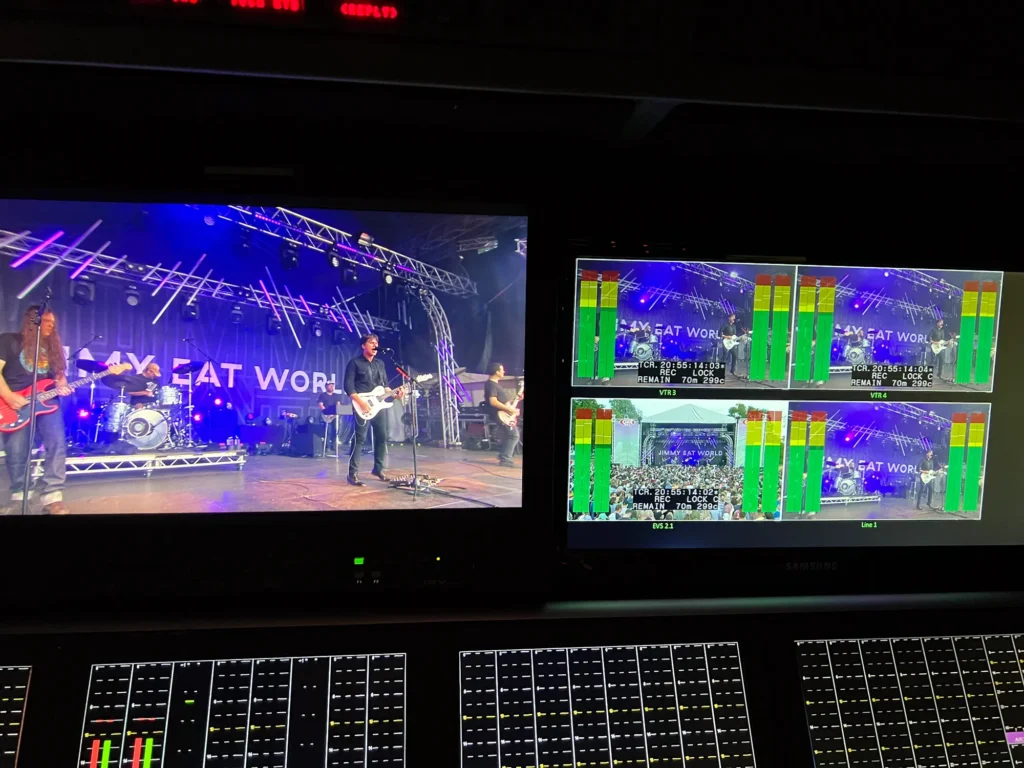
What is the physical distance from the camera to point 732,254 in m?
1.11

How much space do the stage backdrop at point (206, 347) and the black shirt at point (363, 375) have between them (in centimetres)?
1

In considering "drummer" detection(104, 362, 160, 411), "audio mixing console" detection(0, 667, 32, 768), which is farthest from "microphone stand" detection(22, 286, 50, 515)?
"audio mixing console" detection(0, 667, 32, 768)

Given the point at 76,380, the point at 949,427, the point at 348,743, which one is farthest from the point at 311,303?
the point at 949,427

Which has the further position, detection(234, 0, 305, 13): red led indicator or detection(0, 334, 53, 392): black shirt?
detection(0, 334, 53, 392): black shirt

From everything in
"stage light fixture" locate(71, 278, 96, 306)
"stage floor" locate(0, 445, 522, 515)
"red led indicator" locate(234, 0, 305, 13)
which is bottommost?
"stage floor" locate(0, 445, 522, 515)

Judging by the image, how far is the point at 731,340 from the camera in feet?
3.70

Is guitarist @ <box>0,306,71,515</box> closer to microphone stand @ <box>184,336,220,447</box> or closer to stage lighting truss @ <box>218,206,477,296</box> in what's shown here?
microphone stand @ <box>184,336,220,447</box>

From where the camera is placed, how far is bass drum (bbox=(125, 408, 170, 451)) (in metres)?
1.02

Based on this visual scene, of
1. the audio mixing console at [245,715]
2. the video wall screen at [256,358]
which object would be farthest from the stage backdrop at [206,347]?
the audio mixing console at [245,715]

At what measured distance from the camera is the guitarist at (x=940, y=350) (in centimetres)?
116

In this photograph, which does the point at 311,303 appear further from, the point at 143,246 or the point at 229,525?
the point at 229,525

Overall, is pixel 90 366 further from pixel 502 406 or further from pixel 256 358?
pixel 502 406

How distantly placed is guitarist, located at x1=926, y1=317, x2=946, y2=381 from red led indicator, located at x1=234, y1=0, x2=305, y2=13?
109 cm

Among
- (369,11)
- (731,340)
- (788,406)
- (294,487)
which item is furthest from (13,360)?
(788,406)
